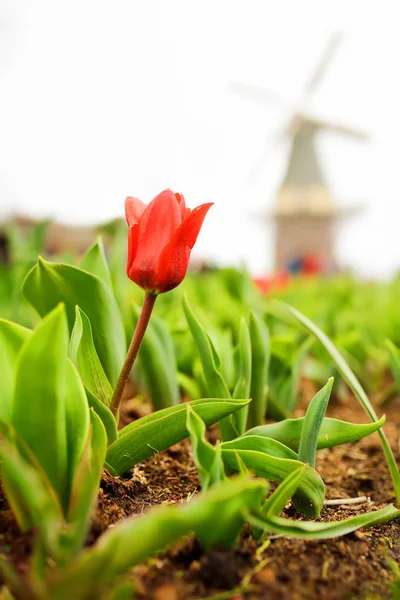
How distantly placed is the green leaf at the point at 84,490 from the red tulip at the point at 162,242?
0.19 metres

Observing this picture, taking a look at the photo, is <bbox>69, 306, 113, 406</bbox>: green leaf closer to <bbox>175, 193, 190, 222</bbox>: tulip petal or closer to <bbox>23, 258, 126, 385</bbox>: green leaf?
<bbox>23, 258, 126, 385</bbox>: green leaf

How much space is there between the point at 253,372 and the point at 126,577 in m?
0.57

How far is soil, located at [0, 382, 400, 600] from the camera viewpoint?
0.60 meters

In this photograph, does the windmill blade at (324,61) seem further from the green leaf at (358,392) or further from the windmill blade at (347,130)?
the green leaf at (358,392)

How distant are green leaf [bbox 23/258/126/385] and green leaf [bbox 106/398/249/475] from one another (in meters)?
0.17

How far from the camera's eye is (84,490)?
0.53 metres

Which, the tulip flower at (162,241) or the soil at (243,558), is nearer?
the soil at (243,558)

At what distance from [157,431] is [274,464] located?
16 cm

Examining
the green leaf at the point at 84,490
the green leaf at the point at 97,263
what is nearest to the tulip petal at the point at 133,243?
the green leaf at the point at 84,490

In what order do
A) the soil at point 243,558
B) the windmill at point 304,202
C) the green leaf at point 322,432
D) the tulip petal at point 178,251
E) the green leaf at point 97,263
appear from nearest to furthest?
the soil at point 243,558
the tulip petal at point 178,251
the green leaf at point 322,432
the green leaf at point 97,263
the windmill at point 304,202

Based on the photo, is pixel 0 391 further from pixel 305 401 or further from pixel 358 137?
pixel 358 137

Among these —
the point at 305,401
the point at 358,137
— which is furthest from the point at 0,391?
the point at 358,137

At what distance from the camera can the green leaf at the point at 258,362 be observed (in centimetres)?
109

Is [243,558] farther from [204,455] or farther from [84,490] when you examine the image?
[84,490]
